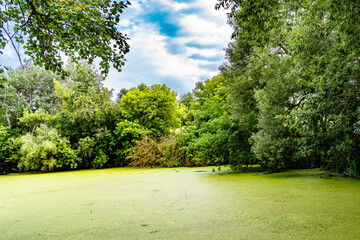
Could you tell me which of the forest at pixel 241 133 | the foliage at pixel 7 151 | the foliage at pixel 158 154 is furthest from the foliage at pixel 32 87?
the forest at pixel 241 133

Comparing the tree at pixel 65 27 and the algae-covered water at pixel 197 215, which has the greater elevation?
the tree at pixel 65 27

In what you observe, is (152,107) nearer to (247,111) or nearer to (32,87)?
(247,111)

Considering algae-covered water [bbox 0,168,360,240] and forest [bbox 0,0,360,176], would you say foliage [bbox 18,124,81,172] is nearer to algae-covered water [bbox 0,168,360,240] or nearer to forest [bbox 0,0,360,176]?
forest [bbox 0,0,360,176]

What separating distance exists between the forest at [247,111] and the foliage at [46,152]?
0.04 m

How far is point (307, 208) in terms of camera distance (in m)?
2.45

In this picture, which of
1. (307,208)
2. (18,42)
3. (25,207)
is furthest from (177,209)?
(18,42)

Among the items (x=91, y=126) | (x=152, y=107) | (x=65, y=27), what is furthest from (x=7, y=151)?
(x=65, y=27)

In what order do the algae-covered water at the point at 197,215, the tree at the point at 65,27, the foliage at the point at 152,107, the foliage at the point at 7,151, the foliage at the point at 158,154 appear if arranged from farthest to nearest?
the foliage at the point at 152,107 < the foliage at the point at 7,151 < the foliage at the point at 158,154 < the tree at the point at 65,27 < the algae-covered water at the point at 197,215

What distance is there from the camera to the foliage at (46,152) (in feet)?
28.3

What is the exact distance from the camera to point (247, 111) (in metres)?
6.26

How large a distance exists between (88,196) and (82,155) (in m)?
6.78

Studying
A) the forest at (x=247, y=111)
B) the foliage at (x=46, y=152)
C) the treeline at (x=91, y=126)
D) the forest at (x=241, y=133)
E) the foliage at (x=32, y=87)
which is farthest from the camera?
the foliage at (x=32, y=87)

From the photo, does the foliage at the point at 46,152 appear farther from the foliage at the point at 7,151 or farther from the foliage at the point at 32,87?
the foliage at the point at 32,87

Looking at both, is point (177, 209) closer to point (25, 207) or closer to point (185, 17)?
point (25, 207)
